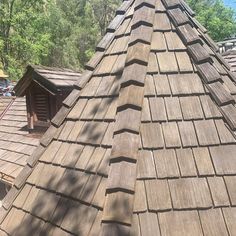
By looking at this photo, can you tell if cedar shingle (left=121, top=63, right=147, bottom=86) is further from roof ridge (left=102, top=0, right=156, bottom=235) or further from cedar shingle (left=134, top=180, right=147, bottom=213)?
cedar shingle (left=134, top=180, right=147, bottom=213)

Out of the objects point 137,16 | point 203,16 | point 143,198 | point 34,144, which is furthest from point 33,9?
point 143,198

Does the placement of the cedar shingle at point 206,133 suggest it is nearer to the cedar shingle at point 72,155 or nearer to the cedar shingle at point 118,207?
the cedar shingle at point 118,207

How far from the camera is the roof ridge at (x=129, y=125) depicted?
3.01 m

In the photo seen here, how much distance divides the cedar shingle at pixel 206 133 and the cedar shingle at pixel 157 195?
2.04 feet

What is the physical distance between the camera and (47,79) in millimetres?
8633

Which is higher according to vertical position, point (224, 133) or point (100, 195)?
point (224, 133)

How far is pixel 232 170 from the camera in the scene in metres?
3.31

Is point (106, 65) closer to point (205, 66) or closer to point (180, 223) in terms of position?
point (205, 66)

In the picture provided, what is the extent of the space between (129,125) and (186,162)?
69 centimetres

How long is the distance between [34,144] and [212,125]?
680 cm

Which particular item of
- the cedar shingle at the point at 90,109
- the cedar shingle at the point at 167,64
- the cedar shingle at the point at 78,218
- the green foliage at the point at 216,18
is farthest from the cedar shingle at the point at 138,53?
the green foliage at the point at 216,18

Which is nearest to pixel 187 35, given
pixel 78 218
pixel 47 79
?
pixel 78 218

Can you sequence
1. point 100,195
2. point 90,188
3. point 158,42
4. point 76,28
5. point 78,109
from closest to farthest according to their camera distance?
point 100,195, point 90,188, point 158,42, point 78,109, point 76,28

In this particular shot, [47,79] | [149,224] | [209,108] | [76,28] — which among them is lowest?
[76,28]
